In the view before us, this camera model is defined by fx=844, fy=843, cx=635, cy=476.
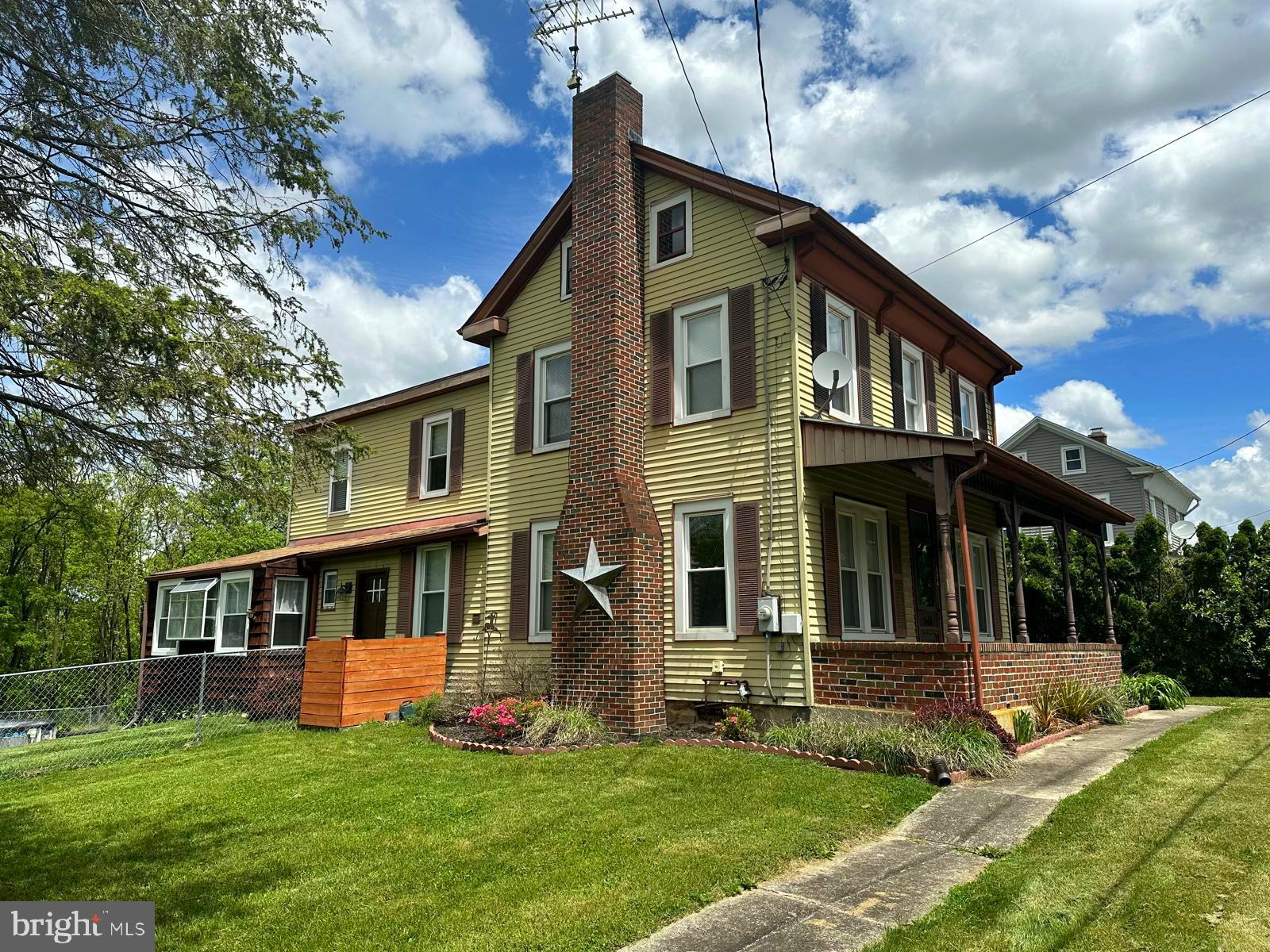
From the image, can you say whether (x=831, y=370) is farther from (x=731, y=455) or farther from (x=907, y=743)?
(x=907, y=743)

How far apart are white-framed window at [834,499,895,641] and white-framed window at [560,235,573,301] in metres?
5.68

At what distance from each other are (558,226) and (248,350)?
27.7ft

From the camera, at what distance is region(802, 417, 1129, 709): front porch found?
946cm

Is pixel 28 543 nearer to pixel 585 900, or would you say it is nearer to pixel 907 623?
pixel 907 623

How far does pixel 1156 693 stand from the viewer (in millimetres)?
14211

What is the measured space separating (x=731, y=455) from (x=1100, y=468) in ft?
86.2

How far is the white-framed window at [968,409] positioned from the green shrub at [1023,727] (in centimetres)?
739

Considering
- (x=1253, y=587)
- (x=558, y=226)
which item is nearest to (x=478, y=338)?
(x=558, y=226)

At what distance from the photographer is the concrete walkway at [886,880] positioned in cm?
444

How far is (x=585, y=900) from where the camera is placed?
4.83 meters

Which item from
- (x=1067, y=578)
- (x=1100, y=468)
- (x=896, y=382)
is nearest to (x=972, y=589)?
(x=896, y=382)

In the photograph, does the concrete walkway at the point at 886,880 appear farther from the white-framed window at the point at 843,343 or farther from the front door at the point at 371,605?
the front door at the point at 371,605

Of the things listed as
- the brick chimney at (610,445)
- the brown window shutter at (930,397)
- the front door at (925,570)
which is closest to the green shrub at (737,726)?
the brick chimney at (610,445)

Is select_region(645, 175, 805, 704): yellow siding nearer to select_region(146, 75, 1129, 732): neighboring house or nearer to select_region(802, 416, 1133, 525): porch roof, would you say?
select_region(146, 75, 1129, 732): neighboring house
